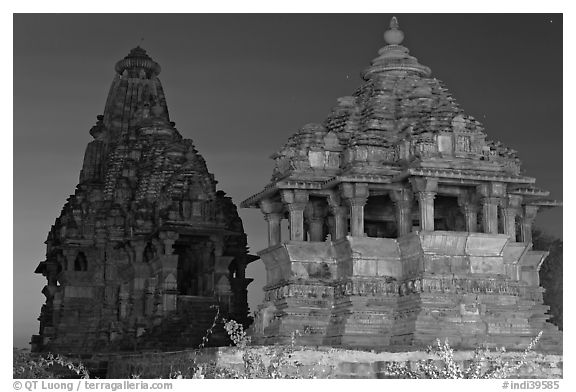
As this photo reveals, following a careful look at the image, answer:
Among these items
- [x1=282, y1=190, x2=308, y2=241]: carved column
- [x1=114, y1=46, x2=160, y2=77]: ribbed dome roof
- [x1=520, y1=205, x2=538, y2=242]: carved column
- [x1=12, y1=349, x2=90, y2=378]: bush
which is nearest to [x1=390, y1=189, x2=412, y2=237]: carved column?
[x1=282, y1=190, x2=308, y2=241]: carved column

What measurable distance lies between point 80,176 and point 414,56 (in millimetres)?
13815

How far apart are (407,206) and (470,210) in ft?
3.28

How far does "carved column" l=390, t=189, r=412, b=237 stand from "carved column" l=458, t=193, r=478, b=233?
0.85 metres

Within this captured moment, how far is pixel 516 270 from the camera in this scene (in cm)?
2081

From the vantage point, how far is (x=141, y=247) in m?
29.6

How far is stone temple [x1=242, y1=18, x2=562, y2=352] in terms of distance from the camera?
19.1 metres

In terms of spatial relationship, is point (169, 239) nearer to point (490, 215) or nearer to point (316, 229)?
point (316, 229)

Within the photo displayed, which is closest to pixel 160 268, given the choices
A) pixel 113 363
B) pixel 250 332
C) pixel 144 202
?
pixel 144 202

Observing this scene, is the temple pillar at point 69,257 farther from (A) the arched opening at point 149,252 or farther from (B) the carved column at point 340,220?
(B) the carved column at point 340,220

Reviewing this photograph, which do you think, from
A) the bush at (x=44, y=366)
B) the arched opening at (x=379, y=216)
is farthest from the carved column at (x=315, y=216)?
the bush at (x=44, y=366)

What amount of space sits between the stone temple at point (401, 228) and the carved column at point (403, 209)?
21mm

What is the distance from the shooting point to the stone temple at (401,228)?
19125mm

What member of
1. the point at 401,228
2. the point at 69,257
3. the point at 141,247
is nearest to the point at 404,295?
the point at 401,228
